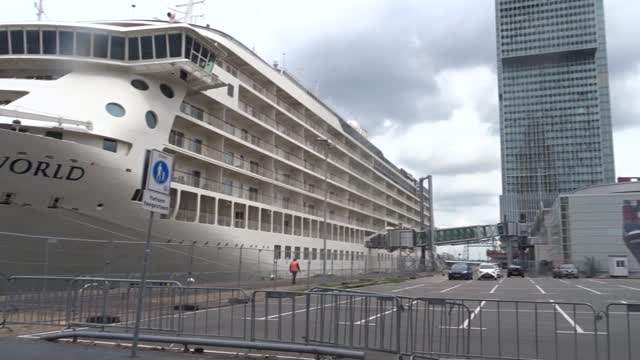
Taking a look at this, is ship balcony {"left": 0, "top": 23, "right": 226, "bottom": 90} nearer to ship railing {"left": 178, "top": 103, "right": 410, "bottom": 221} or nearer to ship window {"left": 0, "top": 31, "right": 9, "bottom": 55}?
ship window {"left": 0, "top": 31, "right": 9, "bottom": 55}

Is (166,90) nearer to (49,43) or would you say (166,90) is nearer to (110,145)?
(49,43)

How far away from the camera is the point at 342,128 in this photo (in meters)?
65.1

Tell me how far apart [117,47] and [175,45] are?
2.61 metres

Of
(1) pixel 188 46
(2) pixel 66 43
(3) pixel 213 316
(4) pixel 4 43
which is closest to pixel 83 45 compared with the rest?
(2) pixel 66 43

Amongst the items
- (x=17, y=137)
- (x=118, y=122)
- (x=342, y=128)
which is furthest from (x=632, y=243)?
(x=17, y=137)

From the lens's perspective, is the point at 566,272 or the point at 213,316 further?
the point at 566,272

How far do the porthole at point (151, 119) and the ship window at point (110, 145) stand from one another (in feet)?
8.54

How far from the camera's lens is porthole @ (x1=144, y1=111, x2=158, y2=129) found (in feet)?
Answer: 86.9

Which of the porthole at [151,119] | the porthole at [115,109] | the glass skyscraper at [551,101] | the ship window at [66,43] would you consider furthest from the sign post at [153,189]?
the glass skyscraper at [551,101]

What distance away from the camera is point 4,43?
26484 mm

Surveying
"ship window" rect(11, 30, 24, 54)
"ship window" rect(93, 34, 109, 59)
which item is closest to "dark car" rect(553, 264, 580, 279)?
"ship window" rect(93, 34, 109, 59)

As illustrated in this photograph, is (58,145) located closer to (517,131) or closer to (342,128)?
(342,128)

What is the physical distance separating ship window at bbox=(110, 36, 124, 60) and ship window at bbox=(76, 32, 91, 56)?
991 mm

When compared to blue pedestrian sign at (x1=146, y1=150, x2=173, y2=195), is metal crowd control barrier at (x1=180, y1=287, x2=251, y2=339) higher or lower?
lower
